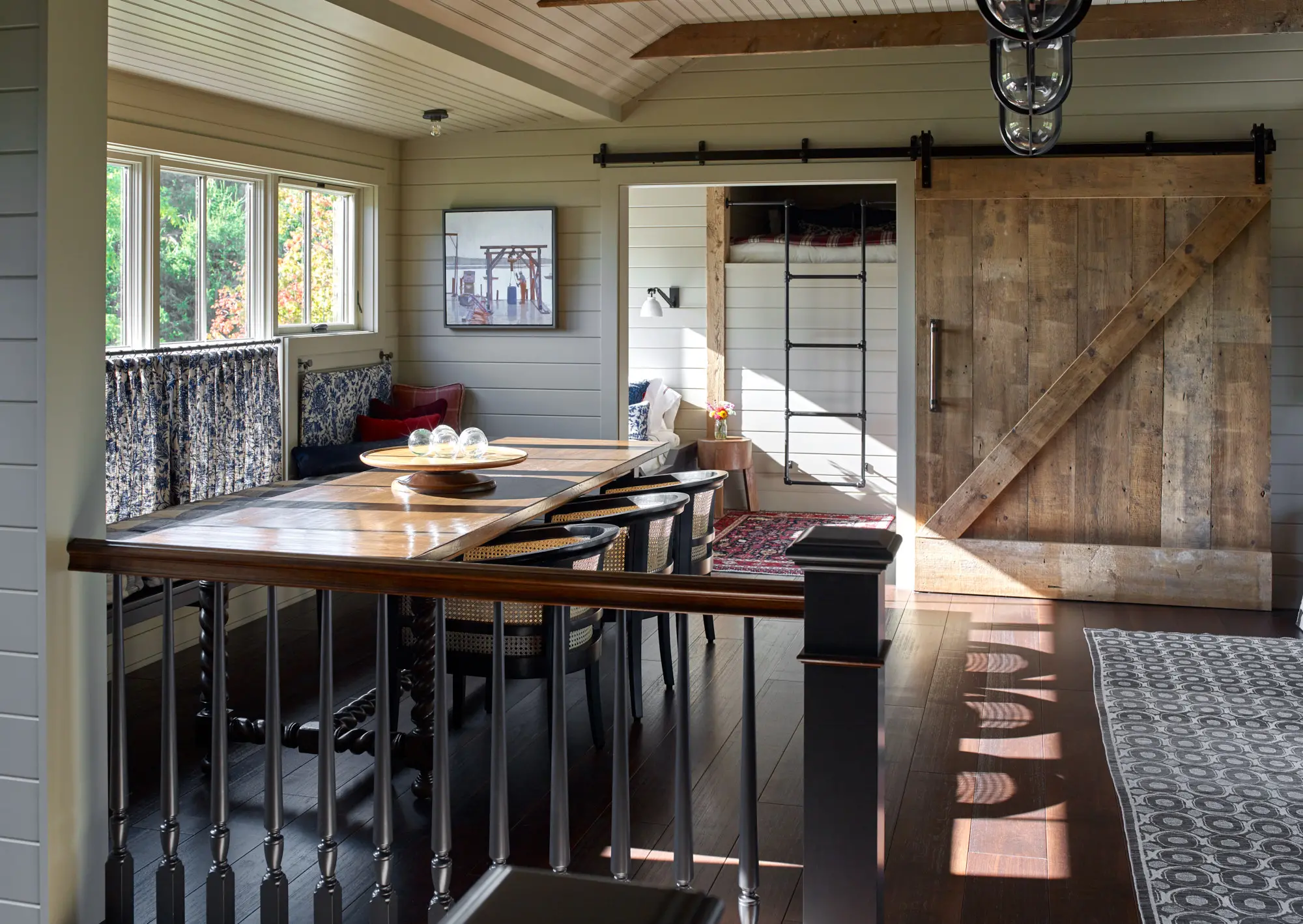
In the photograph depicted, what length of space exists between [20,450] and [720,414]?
23.5 ft

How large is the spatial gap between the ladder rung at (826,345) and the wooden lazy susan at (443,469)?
488 centimetres

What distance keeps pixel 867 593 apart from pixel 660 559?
279cm

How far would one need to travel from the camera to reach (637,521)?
4.55 m

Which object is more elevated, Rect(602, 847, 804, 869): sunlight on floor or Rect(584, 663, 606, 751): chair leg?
Rect(584, 663, 606, 751): chair leg

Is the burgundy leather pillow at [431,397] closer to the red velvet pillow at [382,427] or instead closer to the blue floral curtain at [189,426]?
the red velvet pillow at [382,427]

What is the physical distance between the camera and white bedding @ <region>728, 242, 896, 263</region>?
9453 millimetres

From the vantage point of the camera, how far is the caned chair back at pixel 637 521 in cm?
449

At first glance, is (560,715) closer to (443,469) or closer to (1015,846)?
(1015,846)

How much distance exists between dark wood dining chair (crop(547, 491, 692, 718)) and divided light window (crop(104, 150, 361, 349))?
7.16 feet

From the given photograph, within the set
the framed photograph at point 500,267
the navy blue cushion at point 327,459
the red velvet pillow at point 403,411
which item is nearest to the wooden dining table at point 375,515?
the navy blue cushion at point 327,459

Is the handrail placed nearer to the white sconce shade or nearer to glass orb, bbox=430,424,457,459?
glass orb, bbox=430,424,457,459

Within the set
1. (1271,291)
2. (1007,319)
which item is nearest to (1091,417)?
(1007,319)

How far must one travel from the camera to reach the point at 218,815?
2625mm

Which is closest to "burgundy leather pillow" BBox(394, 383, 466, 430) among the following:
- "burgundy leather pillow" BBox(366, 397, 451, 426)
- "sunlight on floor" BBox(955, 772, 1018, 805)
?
"burgundy leather pillow" BBox(366, 397, 451, 426)
